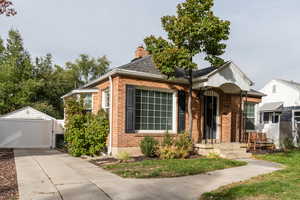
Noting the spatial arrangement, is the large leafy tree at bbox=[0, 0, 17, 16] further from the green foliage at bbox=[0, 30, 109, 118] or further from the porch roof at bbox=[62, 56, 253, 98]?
the green foliage at bbox=[0, 30, 109, 118]

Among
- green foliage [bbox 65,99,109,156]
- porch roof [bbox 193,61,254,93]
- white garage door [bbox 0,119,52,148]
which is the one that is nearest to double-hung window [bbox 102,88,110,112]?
green foliage [bbox 65,99,109,156]

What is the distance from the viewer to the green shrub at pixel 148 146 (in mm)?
9898

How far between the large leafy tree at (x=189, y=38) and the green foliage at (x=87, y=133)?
3.65 metres

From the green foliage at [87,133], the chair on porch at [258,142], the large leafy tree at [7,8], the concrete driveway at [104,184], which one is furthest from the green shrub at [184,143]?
the large leafy tree at [7,8]

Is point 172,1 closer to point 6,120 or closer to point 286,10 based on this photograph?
point 286,10

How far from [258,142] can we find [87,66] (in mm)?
33755

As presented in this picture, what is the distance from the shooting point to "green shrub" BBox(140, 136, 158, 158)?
9.90 meters

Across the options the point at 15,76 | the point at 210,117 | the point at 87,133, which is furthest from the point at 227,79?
the point at 15,76

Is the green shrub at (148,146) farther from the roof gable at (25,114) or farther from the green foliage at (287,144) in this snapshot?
the green foliage at (287,144)

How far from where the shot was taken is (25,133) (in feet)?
51.9

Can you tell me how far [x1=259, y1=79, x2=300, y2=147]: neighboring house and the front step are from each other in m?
5.16

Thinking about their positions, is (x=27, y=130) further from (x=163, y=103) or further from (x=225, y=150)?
(x=225, y=150)

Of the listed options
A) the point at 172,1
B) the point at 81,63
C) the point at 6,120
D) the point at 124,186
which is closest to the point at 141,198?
the point at 124,186

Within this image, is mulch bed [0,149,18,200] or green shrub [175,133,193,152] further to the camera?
green shrub [175,133,193,152]
